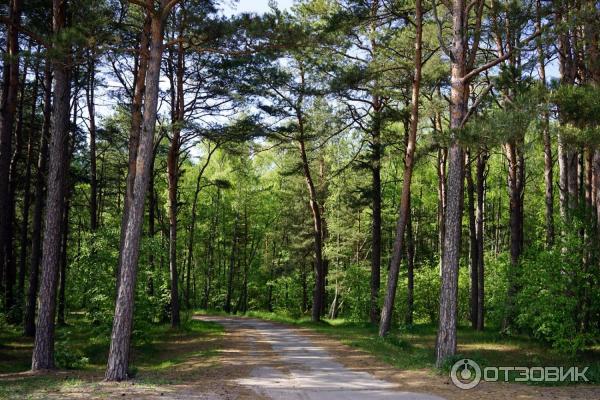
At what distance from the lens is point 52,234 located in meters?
10.4

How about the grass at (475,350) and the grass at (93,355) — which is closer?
the grass at (93,355)

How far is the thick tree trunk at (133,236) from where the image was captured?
8.69 m

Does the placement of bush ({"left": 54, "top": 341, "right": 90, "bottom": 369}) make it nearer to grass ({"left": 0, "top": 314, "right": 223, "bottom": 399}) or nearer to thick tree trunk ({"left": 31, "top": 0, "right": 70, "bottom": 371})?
grass ({"left": 0, "top": 314, "right": 223, "bottom": 399})

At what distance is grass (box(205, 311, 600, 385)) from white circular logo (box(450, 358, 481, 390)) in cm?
21

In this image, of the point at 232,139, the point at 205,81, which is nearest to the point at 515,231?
the point at 232,139

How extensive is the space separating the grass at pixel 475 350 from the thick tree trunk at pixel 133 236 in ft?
19.4

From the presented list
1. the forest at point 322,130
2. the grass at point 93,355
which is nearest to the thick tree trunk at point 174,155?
the forest at point 322,130

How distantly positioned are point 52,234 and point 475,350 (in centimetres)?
1234

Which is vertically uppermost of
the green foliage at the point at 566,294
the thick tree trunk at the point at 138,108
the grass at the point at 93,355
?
the thick tree trunk at the point at 138,108

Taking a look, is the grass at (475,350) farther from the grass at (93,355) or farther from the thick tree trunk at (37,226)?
the thick tree trunk at (37,226)

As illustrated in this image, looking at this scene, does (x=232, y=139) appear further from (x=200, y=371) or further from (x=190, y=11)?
(x=200, y=371)

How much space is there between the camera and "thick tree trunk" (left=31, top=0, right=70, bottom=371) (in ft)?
34.2

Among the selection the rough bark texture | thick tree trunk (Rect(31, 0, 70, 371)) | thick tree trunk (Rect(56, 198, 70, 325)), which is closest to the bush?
thick tree trunk (Rect(31, 0, 70, 371))

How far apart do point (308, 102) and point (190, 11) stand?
9107mm
